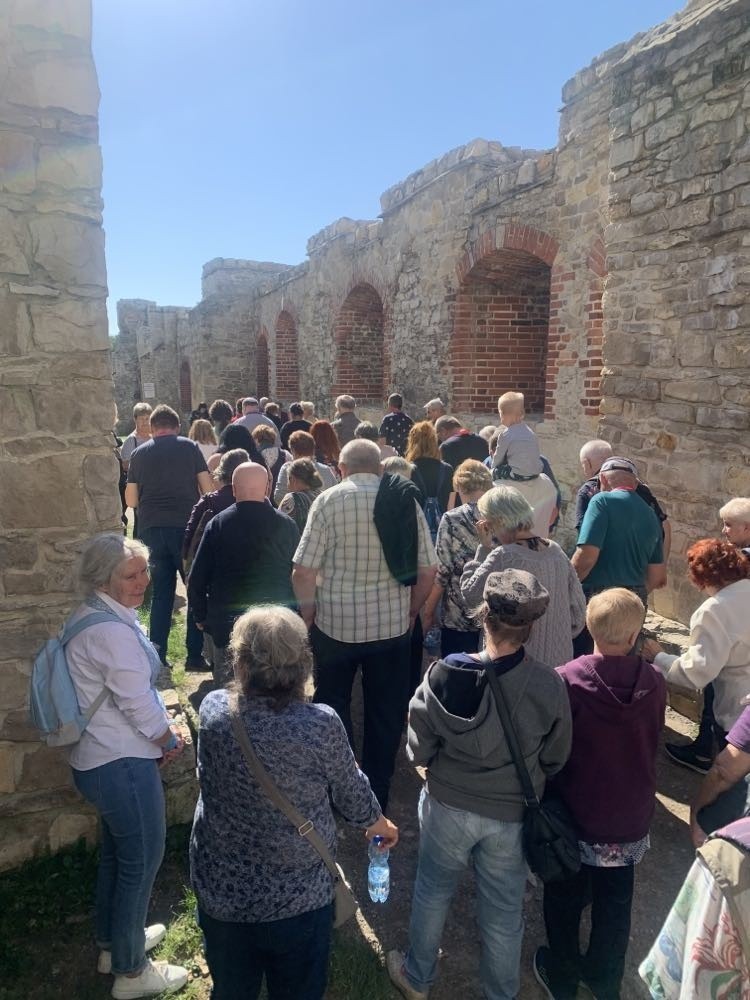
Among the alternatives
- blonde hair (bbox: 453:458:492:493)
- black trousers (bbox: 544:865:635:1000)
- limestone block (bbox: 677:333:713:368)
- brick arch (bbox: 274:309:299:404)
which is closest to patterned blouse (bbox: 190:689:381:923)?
black trousers (bbox: 544:865:635:1000)

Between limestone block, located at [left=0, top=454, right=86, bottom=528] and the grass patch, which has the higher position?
limestone block, located at [left=0, top=454, right=86, bottom=528]

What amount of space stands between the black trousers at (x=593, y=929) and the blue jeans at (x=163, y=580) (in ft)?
10.3

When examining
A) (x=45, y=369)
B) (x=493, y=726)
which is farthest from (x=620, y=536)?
(x=45, y=369)

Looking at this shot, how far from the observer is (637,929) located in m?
2.55

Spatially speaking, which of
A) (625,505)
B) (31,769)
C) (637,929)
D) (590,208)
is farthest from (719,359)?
(31,769)

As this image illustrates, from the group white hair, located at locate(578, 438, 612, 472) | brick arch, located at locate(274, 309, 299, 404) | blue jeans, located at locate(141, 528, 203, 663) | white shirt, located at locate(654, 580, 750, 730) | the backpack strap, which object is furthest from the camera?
brick arch, located at locate(274, 309, 299, 404)

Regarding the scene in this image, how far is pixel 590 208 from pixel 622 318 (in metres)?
1.77

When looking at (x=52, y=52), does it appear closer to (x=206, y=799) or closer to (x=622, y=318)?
(x=206, y=799)

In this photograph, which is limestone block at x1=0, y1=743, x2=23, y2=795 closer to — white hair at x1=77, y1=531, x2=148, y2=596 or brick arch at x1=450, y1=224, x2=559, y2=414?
white hair at x1=77, y1=531, x2=148, y2=596

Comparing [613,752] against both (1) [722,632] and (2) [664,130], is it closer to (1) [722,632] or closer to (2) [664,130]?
(1) [722,632]

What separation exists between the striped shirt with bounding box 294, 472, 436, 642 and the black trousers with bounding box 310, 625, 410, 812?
6 centimetres

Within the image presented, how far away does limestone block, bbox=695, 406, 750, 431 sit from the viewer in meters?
4.11

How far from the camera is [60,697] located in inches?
80.0

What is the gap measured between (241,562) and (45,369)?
1.29m
